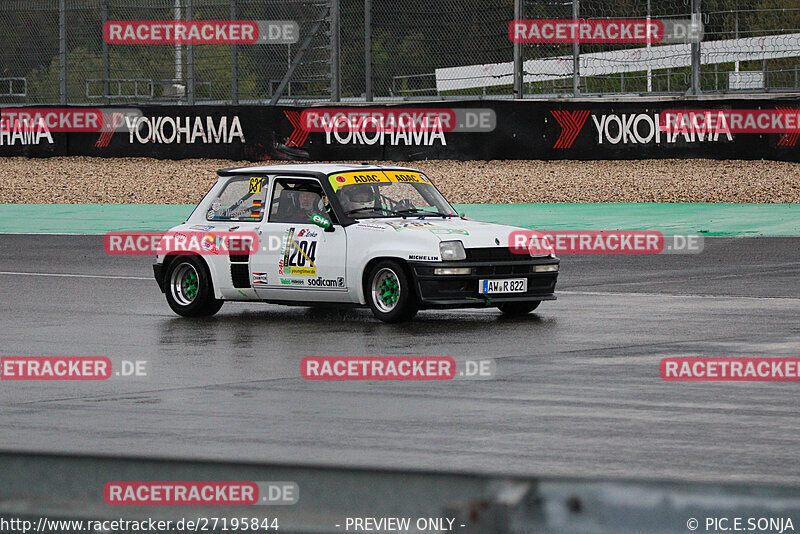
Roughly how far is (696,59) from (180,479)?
75.0 ft

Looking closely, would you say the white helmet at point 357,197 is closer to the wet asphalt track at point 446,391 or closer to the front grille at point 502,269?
the wet asphalt track at point 446,391

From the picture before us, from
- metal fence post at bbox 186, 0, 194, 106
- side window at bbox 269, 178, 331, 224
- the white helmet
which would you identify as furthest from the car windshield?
metal fence post at bbox 186, 0, 194, 106

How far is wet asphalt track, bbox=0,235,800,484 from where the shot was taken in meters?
6.72

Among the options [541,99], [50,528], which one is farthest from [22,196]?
[50,528]

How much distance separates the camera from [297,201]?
511 inches

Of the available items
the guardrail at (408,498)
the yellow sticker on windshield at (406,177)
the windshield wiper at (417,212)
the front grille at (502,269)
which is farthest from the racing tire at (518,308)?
the guardrail at (408,498)

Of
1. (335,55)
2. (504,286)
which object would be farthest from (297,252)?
(335,55)

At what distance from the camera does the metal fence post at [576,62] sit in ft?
85.1

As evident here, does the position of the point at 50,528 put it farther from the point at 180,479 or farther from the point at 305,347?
the point at 305,347

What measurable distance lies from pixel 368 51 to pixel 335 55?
696 mm

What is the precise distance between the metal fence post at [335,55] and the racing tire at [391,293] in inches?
634

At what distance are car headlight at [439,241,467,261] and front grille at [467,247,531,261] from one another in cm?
7

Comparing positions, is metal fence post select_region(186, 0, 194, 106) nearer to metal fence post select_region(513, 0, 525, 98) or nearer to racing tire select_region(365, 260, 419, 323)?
metal fence post select_region(513, 0, 525, 98)

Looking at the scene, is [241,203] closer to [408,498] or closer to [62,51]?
[408,498]
